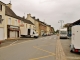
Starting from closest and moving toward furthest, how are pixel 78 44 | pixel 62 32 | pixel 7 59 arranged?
pixel 7 59, pixel 78 44, pixel 62 32

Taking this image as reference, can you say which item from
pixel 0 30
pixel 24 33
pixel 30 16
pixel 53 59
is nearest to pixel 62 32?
pixel 24 33

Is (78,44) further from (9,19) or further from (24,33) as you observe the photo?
(24,33)

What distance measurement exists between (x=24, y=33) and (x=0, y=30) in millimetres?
16691

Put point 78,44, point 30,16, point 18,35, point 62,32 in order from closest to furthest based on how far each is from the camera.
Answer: point 78,44, point 62,32, point 18,35, point 30,16

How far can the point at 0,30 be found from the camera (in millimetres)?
37125

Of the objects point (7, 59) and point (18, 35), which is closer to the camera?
point (7, 59)

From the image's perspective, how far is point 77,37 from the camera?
46.5 feet

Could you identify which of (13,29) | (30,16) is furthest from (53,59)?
(30,16)

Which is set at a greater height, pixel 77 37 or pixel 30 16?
pixel 30 16

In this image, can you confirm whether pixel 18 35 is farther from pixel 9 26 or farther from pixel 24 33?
pixel 9 26

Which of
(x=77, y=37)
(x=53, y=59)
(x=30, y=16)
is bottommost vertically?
(x=53, y=59)

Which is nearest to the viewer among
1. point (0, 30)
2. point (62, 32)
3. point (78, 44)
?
point (78, 44)

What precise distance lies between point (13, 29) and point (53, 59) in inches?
1482

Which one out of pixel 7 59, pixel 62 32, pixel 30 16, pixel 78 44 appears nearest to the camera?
pixel 7 59
